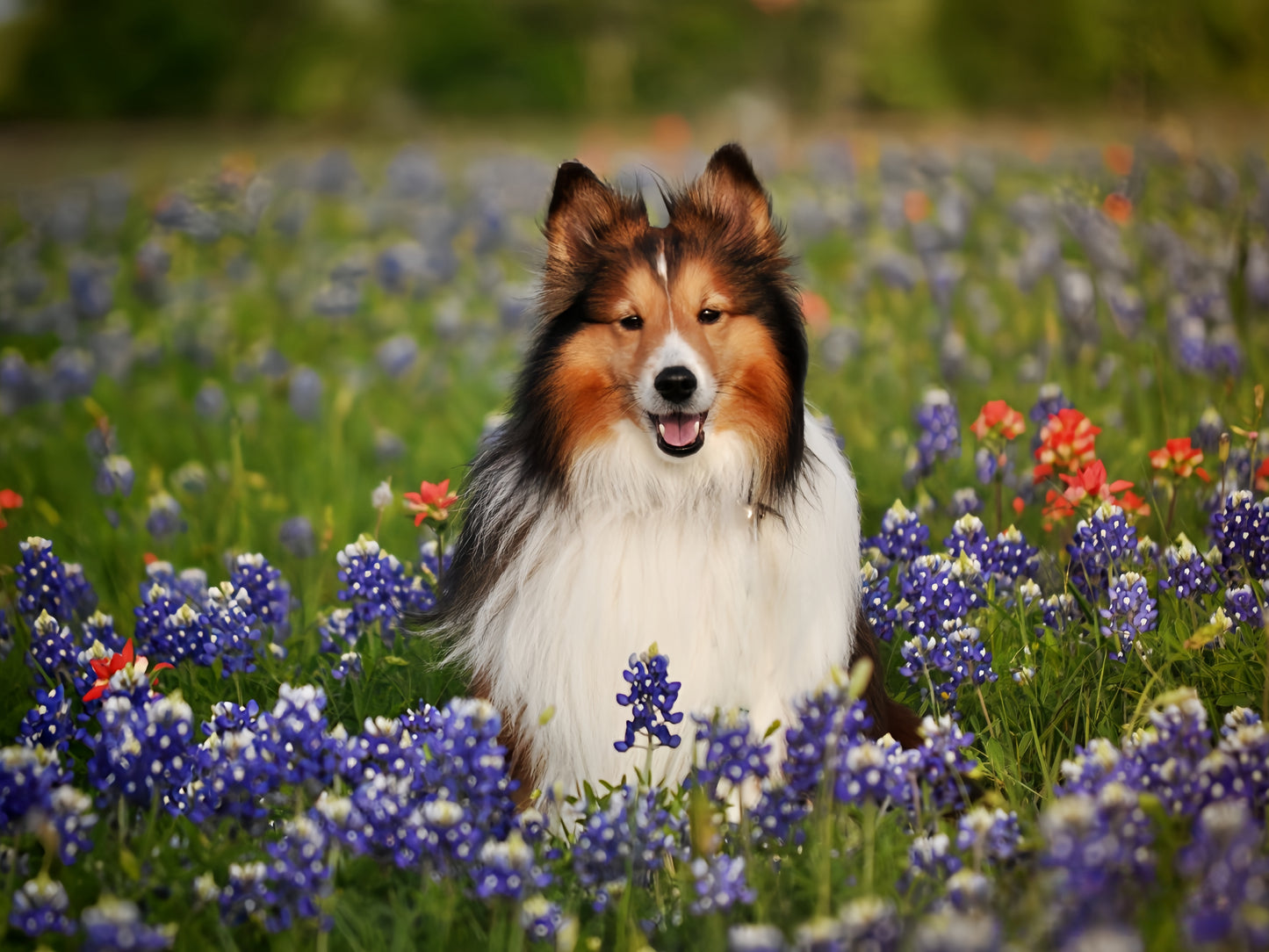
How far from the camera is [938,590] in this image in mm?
3359

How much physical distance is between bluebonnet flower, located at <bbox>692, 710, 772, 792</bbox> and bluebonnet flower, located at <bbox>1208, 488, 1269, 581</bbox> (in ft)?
6.26

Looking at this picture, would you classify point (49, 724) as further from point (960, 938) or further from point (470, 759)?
point (960, 938)

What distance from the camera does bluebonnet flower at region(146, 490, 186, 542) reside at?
4977 mm

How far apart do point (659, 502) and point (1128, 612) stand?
1.38 meters

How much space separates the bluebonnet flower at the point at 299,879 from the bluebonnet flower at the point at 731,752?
813 millimetres

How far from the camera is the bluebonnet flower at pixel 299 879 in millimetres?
2338

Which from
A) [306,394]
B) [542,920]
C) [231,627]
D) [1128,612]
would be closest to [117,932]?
[542,920]

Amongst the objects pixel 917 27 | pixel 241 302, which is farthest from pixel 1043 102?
pixel 241 302

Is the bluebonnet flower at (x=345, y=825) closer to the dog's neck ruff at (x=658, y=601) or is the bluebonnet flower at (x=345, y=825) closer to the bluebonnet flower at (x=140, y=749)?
the bluebonnet flower at (x=140, y=749)

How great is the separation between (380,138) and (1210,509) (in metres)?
15.4

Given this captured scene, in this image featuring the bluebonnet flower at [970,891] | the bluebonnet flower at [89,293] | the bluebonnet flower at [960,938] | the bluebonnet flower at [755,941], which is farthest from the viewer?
the bluebonnet flower at [89,293]

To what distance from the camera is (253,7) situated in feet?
61.5

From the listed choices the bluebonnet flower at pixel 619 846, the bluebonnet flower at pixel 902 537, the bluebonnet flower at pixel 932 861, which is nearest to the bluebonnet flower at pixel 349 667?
the bluebonnet flower at pixel 619 846

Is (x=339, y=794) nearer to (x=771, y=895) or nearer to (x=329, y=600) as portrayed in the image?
(x=771, y=895)
